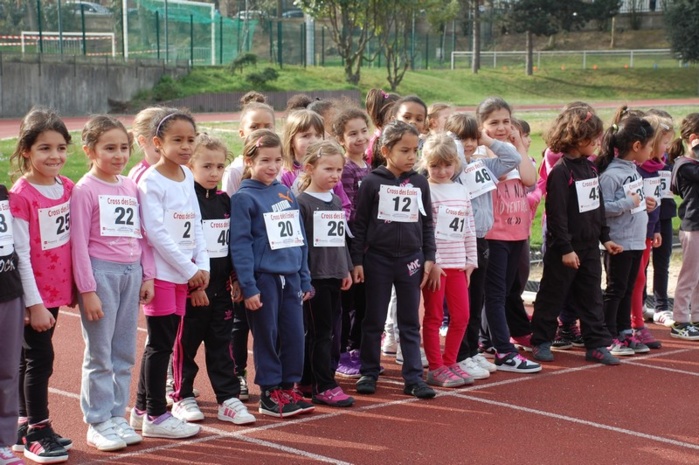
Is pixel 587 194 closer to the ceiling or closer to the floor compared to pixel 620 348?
closer to the ceiling

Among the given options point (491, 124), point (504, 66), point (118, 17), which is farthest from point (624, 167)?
point (504, 66)

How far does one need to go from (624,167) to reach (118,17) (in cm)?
2816

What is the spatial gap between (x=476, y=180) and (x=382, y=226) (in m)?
0.89

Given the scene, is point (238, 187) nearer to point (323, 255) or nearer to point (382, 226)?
point (323, 255)

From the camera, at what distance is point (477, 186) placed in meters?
6.86

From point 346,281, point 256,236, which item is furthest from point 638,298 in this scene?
point 256,236

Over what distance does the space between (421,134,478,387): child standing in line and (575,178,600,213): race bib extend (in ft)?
3.13

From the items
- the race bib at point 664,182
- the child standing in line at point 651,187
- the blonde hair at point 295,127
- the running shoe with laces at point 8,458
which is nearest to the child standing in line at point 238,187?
the blonde hair at point 295,127

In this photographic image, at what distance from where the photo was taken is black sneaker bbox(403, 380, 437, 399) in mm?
6309

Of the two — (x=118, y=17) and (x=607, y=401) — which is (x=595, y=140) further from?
(x=118, y=17)

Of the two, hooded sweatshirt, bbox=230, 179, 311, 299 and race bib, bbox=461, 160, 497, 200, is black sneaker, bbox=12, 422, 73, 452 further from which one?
race bib, bbox=461, 160, 497, 200

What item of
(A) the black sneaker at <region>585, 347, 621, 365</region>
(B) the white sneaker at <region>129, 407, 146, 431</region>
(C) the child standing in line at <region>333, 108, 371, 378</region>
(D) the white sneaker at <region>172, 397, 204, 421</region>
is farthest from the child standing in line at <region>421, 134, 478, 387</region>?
(B) the white sneaker at <region>129, 407, 146, 431</region>

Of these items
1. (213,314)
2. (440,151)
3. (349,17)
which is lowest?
(213,314)

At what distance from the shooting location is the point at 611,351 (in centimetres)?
766
